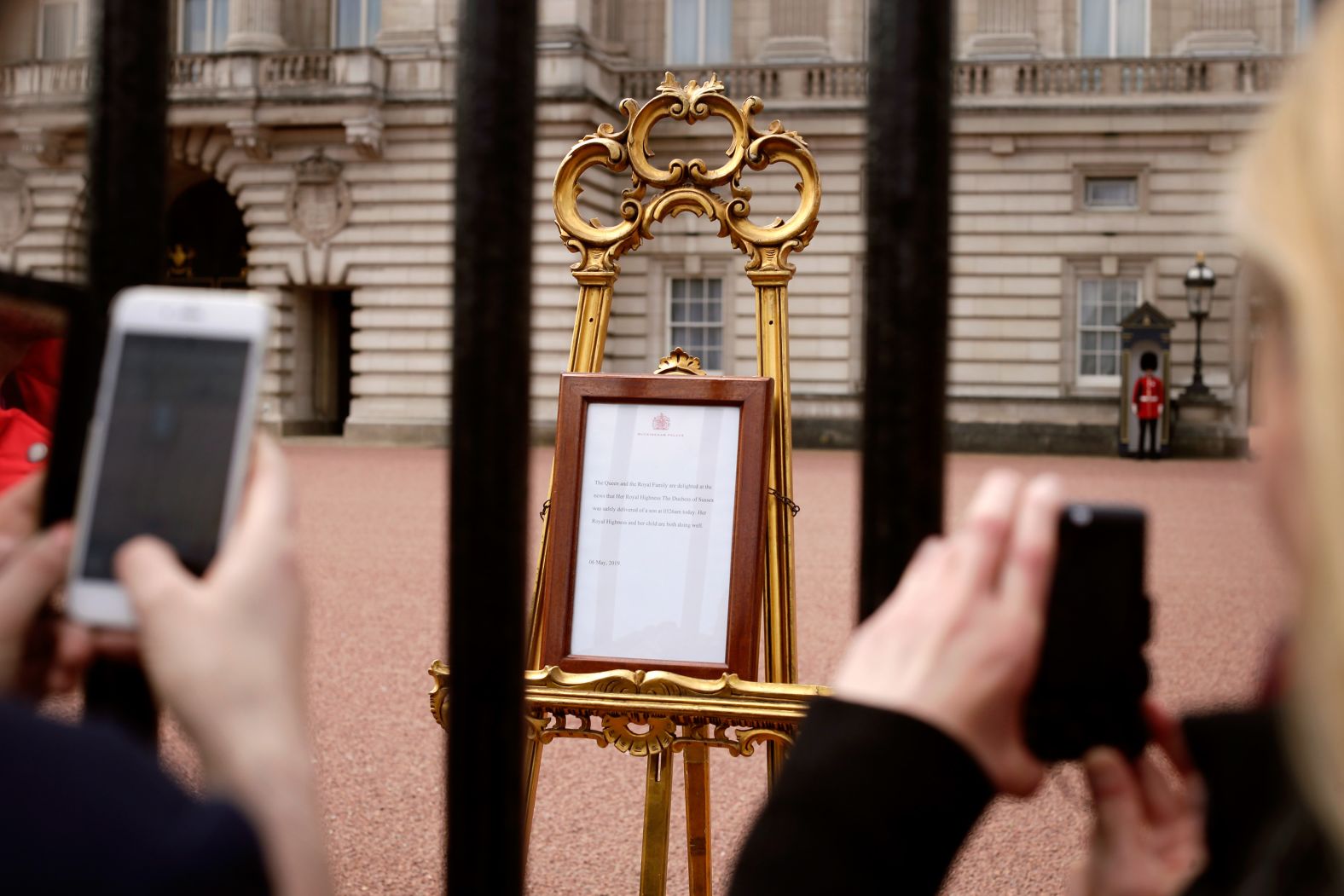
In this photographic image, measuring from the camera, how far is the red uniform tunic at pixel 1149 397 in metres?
17.1

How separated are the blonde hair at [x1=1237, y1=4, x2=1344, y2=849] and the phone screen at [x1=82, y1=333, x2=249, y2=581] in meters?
0.54

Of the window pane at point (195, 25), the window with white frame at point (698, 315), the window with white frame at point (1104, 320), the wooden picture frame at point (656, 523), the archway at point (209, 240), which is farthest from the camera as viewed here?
the archway at point (209, 240)

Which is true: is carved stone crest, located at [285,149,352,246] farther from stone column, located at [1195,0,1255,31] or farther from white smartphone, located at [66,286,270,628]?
white smartphone, located at [66,286,270,628]

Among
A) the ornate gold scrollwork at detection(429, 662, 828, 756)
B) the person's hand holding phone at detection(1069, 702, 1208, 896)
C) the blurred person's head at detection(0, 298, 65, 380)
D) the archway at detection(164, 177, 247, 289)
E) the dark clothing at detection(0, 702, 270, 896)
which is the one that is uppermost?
the archway at detection(164, 177, 247, 289)

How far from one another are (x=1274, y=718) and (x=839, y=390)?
59.7 ft

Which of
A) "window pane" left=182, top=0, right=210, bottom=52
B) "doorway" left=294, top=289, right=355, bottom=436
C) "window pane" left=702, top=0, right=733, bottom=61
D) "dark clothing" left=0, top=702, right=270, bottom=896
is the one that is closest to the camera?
"dark clothing" left=0, top=702, right=270, bottom=896

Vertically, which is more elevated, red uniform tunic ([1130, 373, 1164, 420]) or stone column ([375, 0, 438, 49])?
stone column ([375, 0, 438, 49])

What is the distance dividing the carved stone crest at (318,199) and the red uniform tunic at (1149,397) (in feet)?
39.3

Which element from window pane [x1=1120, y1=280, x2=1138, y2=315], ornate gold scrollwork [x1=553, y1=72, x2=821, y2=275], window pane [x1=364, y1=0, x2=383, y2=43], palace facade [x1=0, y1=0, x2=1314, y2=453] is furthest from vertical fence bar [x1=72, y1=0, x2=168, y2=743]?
window pane [x1=364, y1=0, x2=383, y2=43]

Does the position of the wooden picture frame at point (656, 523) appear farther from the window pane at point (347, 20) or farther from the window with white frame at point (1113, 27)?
the window with white frame at point (1113, 27)

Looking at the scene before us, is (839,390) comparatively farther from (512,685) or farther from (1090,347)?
(512,685)

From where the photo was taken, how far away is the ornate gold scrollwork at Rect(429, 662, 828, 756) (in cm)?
178

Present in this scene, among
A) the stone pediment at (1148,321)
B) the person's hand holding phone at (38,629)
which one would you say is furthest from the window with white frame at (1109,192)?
the person's hand holding phone at (38,629)

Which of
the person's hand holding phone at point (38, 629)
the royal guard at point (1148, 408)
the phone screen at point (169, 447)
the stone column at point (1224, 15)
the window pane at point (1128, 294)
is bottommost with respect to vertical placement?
the person's hand holding phone at point (38, 629)
